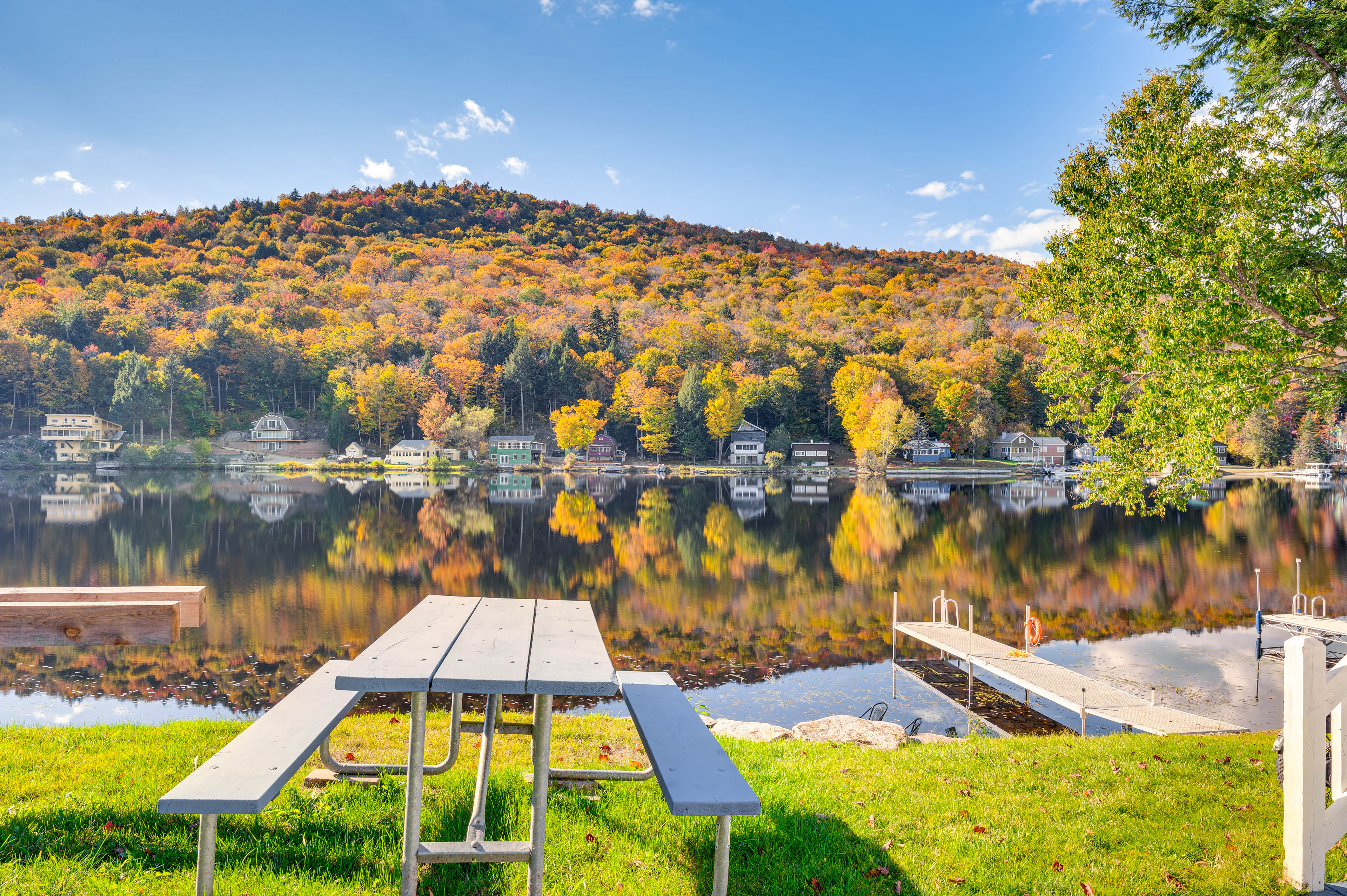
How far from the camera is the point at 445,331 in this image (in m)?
99.2

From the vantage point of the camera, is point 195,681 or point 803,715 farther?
point 195,681

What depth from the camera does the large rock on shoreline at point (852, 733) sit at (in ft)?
21.0

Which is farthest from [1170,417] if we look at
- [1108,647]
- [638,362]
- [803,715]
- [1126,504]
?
[638,362]

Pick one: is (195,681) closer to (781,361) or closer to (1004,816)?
(1004,816)

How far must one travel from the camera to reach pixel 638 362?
86.8 meters

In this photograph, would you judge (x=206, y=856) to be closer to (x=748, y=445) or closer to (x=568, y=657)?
(x=568, y=657)

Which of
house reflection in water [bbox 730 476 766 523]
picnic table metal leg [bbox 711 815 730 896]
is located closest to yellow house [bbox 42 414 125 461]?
house reflection in water [bbox 730 476 766 523]

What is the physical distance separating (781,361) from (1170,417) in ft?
Answer: 281

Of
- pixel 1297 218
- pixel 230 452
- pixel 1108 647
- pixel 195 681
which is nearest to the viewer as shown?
pixel 1297 218

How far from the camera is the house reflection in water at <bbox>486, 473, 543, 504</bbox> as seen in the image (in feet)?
139

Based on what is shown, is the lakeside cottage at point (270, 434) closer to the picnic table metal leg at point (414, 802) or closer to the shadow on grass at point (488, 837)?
the shadow on grass at point (488, 837)

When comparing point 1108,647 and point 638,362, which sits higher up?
point 638,362

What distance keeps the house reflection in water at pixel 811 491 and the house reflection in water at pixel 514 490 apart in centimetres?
1636

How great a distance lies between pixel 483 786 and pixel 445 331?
102373 mm
